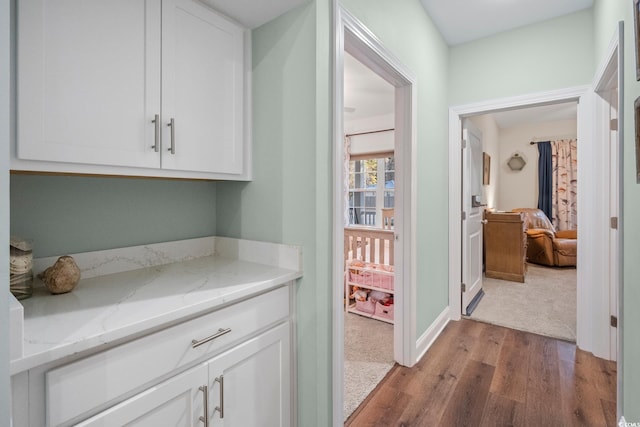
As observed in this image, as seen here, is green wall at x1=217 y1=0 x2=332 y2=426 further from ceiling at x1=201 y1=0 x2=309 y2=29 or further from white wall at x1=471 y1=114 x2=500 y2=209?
white wall at x1=471 y1=114 x2=500 y2=209

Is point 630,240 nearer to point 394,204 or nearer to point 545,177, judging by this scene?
point 394,204

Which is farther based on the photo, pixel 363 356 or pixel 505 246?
pixel 505 246

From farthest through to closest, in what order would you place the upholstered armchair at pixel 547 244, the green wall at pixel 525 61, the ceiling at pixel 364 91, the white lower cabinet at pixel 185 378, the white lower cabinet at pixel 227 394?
the upholstered armchair at pixel 547 244 → the ceiling at pixel 364 91 → the green wall at pixel 525 61 → the white lower cabinet at pixel 227 394 → the white lower cabinet at pixel 185 378

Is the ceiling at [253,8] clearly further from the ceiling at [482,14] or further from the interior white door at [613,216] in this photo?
the interior white door at [613,216]

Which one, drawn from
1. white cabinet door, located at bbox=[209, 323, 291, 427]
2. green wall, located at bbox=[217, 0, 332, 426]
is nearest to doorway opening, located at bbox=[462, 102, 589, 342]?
green wall, located at bbox=[217, 0, 332, 426]

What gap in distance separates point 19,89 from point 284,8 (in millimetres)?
981

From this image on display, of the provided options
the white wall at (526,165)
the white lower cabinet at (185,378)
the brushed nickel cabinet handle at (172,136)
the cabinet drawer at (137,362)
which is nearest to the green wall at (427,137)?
the brushed nickel cabinet handle at (172,136)

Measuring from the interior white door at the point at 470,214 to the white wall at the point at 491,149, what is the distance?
4.70 feet

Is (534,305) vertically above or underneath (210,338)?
underneath

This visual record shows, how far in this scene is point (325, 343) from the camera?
1337 mm

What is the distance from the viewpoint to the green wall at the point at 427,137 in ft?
6.58

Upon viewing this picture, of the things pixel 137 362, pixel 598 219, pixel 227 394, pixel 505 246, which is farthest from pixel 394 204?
pixel 505 246

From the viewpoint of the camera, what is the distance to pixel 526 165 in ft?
20.1

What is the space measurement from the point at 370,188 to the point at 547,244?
2951 mm
